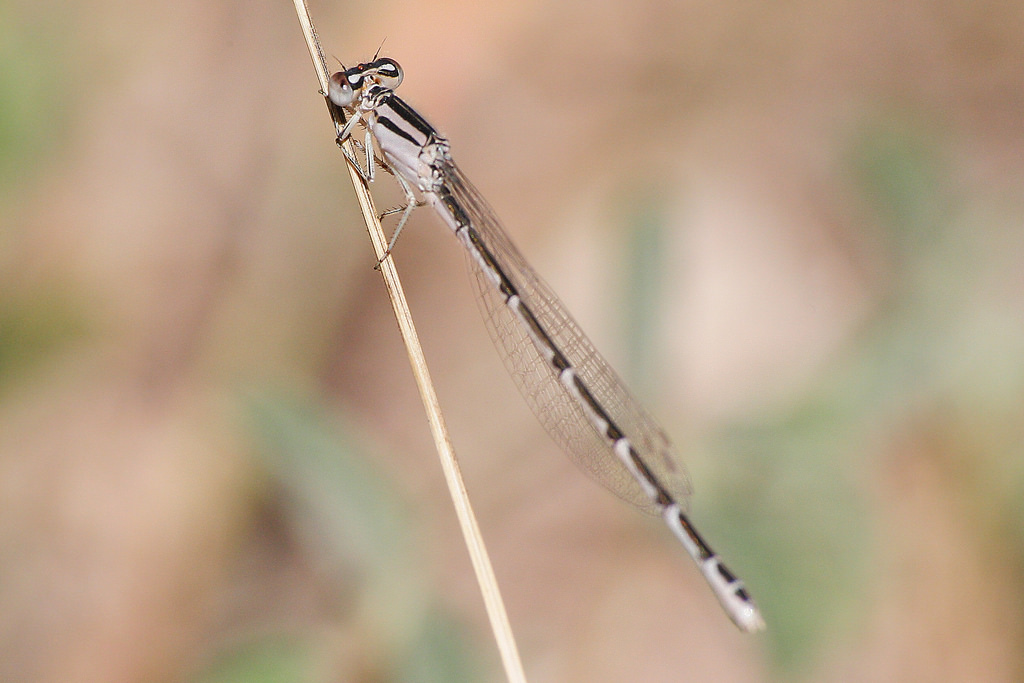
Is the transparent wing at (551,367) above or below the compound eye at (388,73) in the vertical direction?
below

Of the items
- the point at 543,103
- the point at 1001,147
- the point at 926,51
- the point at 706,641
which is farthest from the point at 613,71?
the point at 706,641

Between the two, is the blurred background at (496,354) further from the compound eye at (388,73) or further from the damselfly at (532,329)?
the compound eye at (388,73)

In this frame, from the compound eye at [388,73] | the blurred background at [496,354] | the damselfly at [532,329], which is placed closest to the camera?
the blurred background at [496,354]

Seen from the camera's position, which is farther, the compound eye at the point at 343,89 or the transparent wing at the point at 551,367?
the transparent wing at the point at 551,367

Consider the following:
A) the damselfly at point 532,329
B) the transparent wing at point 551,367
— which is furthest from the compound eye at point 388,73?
the transparent wing at point 551,367

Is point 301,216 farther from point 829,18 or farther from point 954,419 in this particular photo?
point 829,18

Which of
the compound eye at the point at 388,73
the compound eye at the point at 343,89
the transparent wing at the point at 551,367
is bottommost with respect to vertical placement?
the transparent wing at the point at 551,367

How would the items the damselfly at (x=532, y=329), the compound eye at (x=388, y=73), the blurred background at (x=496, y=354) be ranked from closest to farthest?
the blurred background at (x=496, y=354) → the damselfly at (x=532, y=329) → the compound eye at (x=388, y=73)

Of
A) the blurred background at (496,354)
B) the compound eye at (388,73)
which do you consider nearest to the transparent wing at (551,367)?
the blurred background at (496,354)

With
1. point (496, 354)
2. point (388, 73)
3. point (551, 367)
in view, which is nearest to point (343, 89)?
point (388, 73)

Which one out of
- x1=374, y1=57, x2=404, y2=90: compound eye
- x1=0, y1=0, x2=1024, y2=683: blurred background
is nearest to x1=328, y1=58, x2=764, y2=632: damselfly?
x1=374, y1=57, x2=404, y2=90: compound eye

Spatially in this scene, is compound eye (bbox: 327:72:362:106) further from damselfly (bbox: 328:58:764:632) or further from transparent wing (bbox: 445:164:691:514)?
transparent wing (bbox: 445:164:691:514)
